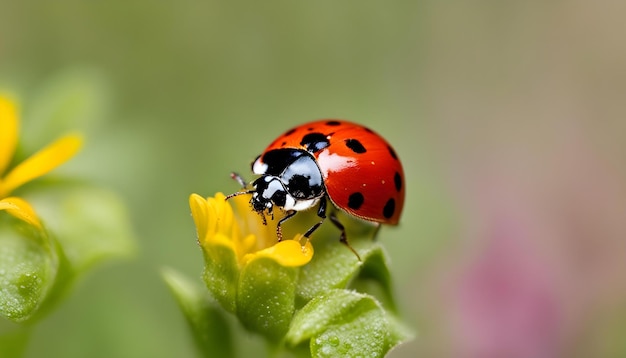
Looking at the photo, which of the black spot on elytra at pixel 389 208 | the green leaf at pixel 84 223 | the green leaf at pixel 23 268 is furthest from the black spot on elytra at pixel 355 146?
the green leaf at pixel 23 268

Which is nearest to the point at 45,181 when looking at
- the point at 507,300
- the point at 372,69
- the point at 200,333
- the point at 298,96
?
the point at 200,333

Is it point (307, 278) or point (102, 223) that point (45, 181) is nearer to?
point (102, 223)

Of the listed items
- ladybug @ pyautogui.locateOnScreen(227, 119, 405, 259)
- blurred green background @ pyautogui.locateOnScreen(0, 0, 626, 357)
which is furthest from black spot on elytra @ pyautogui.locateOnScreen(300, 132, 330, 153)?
blurred green background @ pyautogui.locateOnScreen(0, 0, 626, 357)

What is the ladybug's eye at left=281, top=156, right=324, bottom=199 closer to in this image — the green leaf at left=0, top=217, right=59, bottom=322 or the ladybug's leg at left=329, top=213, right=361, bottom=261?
the ladybug's leg at left=329, top=213, right=361, bottom=261

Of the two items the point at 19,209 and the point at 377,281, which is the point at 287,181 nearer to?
the point at 377,281

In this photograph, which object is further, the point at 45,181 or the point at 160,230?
the point at 160,230

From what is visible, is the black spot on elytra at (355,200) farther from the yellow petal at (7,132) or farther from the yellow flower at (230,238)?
the yellow petal at (7,132)
